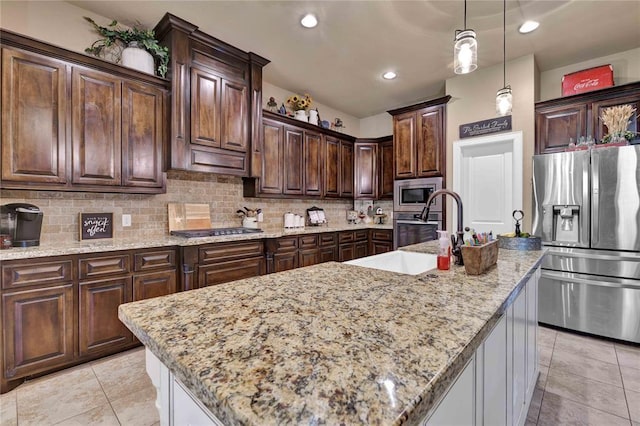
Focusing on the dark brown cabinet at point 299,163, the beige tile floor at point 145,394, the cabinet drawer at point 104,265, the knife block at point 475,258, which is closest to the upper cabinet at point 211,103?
the dark brown cabinet at point 299,163

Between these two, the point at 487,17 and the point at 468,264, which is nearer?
the point at 468,264

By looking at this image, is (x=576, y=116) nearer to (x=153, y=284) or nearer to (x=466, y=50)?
(x=466, y=50)

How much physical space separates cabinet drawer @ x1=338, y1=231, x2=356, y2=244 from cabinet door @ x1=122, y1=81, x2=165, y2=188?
236cm

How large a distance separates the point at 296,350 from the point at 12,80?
9.20 feet

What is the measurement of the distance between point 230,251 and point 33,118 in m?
1.77

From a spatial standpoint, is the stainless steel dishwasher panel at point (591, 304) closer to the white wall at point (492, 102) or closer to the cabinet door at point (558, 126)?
the white wall at point (492, 102)

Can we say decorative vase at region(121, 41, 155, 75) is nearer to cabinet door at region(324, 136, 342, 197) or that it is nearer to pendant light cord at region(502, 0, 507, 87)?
cabinet door at region(324, 136, 342, 197)

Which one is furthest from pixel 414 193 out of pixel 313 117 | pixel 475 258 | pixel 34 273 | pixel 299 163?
pixel 34 273

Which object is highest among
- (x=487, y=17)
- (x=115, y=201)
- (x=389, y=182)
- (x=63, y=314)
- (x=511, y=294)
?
(x=487, y=17)

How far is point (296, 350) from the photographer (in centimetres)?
59

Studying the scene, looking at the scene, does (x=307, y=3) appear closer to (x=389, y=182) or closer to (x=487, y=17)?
(x=487, y=17)

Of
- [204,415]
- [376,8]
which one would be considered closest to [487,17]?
[376,8]

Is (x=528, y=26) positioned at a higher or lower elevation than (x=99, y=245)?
higher

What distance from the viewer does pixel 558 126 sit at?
10.7ft
